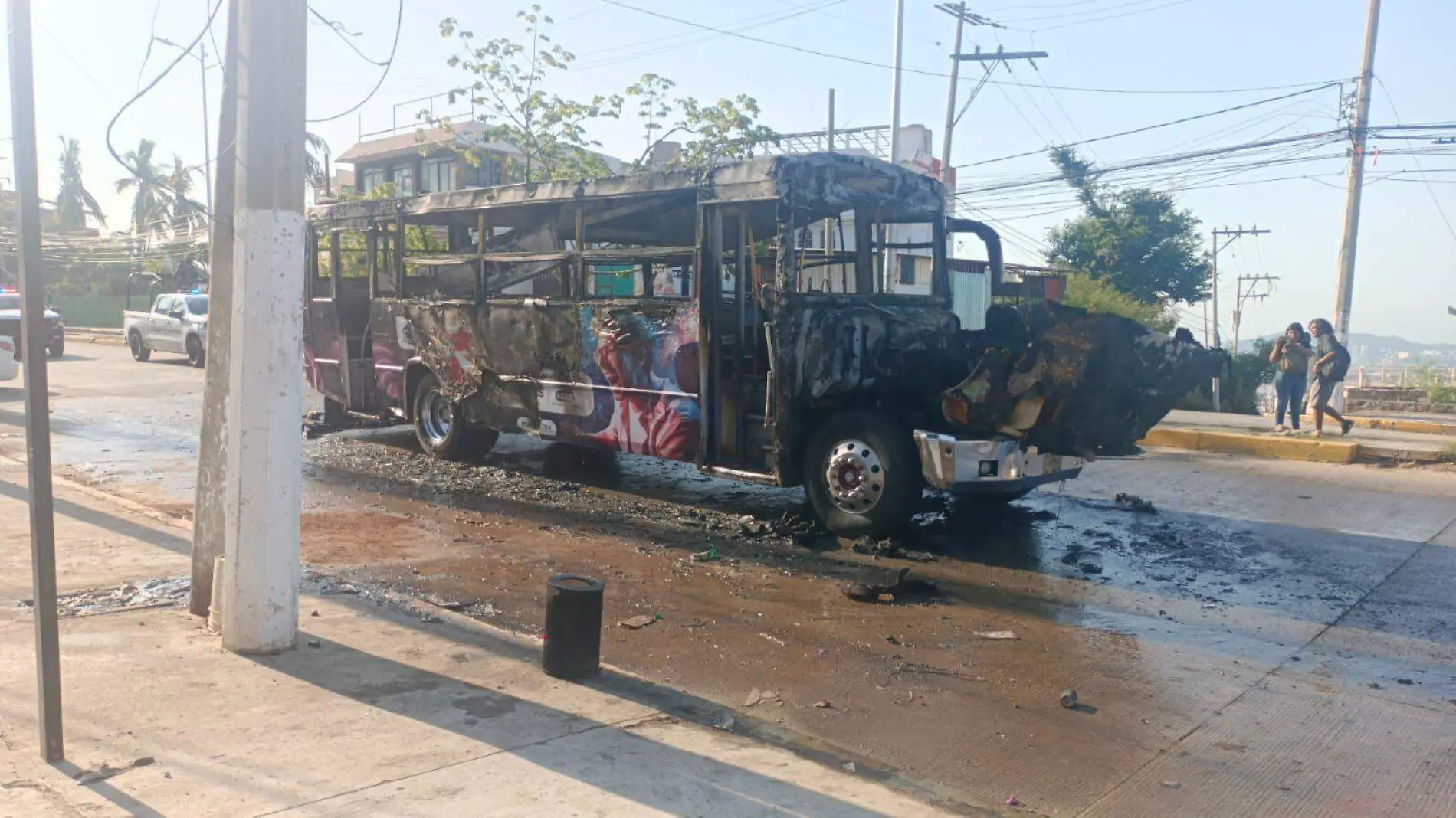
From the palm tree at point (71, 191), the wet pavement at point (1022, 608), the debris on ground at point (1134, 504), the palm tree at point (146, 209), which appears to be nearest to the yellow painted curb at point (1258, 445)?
the wet pavement at point (1022, 608)

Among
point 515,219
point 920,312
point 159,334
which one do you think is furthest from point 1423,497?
point 159,334

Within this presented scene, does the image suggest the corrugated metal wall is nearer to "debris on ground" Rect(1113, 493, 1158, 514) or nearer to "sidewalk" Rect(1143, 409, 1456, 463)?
"sidewalk" Rect(1143, 409, 1456, 463)

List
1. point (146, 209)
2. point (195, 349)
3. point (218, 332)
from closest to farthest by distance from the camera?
point (218, 332)
point (195, 349)
point (146, 209)

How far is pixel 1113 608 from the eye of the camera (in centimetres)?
642

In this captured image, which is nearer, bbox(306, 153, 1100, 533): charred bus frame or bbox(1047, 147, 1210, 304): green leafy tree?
bbox(306, 153, 1100, 533): charred bus frame

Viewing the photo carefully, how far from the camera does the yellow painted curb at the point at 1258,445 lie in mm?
13328

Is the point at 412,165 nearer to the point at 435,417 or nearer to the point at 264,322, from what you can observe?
the point at 435,417

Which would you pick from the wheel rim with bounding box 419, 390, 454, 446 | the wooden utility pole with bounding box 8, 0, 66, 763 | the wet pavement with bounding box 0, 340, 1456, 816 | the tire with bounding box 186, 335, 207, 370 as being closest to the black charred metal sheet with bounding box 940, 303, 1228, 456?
the wet pavement with bounding box 0, 340, 1456, 816

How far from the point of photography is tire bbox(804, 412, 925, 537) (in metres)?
7.69

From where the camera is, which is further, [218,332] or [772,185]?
[772,185]

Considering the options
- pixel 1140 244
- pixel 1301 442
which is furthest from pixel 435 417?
pixel 1140 244

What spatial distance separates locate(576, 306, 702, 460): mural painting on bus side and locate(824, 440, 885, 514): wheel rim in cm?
122

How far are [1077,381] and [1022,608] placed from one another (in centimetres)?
171

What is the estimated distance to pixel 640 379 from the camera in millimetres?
9086
